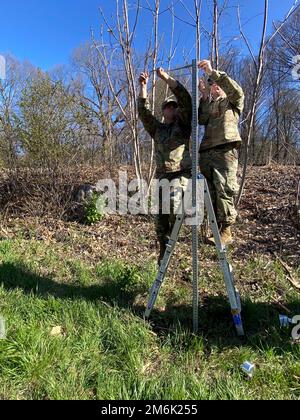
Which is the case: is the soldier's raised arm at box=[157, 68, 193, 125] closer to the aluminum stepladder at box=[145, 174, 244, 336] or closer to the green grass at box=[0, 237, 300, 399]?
the aluminum stepladder at box=[145, 174, 244, 336]

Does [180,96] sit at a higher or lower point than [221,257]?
higher

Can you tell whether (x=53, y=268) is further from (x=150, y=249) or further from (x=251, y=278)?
(x=251, y=278)

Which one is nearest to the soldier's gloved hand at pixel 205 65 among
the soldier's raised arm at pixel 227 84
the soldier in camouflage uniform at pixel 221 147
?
the soldier's raised arm at pixel 227 84

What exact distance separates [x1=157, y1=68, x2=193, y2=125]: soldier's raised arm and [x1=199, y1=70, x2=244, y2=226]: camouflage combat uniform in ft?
0.67

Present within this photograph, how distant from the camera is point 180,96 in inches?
120

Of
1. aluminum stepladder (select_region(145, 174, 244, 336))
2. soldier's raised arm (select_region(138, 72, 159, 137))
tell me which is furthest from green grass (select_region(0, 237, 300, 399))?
soldier's raised arm (select_region(138, 72, 159, 137))

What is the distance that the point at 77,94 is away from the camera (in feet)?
24.2

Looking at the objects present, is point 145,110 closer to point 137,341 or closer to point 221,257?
point 221,257

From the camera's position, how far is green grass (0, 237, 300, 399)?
87.9 inches

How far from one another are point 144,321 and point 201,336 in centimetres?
51

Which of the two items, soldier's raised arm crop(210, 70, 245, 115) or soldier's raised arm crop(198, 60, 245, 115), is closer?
soldier's raised arm crop(198, 60, 245, 115)

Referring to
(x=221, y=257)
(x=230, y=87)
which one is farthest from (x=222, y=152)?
(x=221, y=257)

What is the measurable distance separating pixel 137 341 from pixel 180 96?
2.13m
